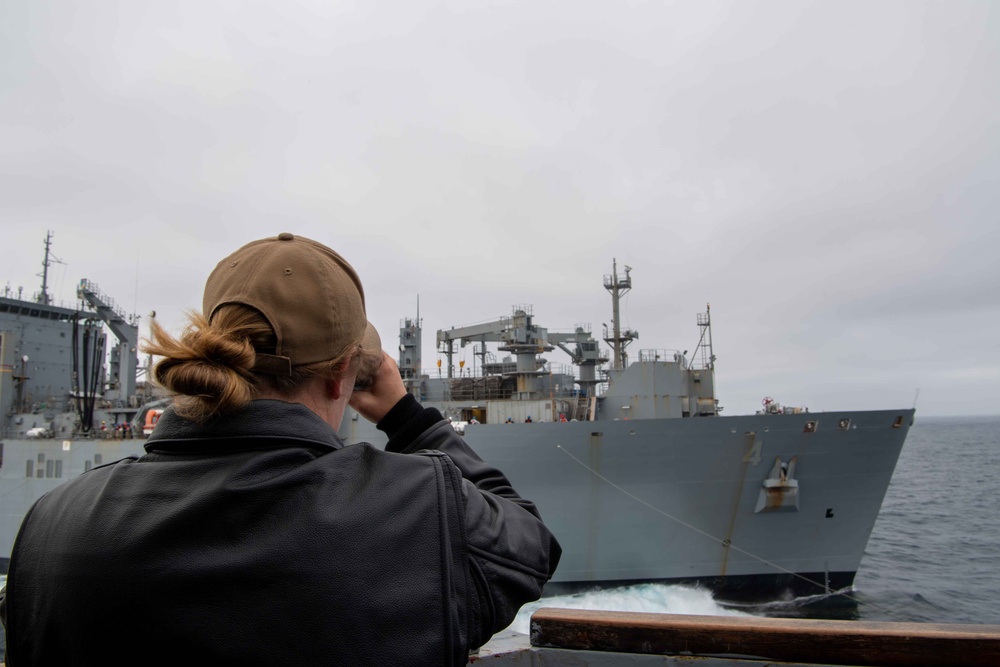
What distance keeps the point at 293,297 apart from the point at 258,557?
51cm

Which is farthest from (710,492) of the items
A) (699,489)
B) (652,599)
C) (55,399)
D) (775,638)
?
(55,399)

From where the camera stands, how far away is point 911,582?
20.8 meters

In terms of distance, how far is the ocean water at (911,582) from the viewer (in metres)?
15.8

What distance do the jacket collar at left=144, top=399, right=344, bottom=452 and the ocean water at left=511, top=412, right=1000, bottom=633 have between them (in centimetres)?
945

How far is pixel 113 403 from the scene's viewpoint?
24250 mm

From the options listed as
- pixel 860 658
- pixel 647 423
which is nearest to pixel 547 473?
pixel 647 423

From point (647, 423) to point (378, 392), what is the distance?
48.2 ft

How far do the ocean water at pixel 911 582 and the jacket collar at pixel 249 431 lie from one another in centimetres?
945

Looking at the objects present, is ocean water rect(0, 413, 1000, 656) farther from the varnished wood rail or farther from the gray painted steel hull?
the varnished wood rail

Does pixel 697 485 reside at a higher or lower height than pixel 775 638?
lower

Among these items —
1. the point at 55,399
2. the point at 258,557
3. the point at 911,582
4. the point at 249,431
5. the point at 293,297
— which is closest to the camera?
the point at 258,557

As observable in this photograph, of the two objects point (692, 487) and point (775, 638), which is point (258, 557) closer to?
point (775, 638)

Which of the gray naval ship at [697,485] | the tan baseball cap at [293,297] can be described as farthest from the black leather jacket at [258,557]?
the gray naval ship at [697,485]

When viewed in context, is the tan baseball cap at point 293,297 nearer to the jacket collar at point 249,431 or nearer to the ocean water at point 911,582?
Result: the jacket collar at point 249,431
